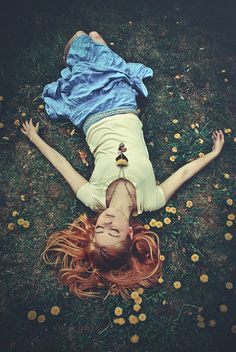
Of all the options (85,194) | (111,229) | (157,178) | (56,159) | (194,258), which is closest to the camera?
(111,229)

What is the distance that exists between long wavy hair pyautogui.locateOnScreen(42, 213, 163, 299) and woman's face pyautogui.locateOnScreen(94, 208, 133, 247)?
0.76 ft

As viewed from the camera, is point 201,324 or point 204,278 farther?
point 204,278

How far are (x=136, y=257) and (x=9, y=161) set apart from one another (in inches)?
63.7

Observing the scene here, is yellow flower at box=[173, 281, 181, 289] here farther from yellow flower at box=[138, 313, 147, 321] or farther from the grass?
yellow flower at box=[138, 313, 147, 321]

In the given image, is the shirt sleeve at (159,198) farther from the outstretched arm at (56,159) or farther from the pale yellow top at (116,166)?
the outstretched arm at (56,159)

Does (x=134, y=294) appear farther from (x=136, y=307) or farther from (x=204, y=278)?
(x=204, y=278)

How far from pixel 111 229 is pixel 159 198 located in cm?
71

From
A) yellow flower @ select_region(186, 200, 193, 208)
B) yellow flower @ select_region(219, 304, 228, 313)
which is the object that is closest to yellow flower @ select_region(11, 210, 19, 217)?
yellow flower @ select_region(186, 200, 193, 208)

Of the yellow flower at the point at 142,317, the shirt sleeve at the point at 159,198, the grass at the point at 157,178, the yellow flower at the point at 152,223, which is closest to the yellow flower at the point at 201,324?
the grass at the point at 157,178

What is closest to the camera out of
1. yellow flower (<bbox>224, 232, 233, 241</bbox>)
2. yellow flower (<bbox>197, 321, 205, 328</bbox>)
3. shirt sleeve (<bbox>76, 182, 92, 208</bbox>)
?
yellow flower (<bbox>197, 321, 205, 328</bbox>)

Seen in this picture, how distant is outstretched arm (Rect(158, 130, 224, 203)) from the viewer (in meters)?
3.22

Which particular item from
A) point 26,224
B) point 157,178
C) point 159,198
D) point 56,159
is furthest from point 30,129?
point 159,198

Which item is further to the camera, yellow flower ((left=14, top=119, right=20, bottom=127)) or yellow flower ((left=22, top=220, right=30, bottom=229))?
yellow flower ((left=14, top=119, right=20, bottom=127))

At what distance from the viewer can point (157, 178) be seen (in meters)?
3.51
